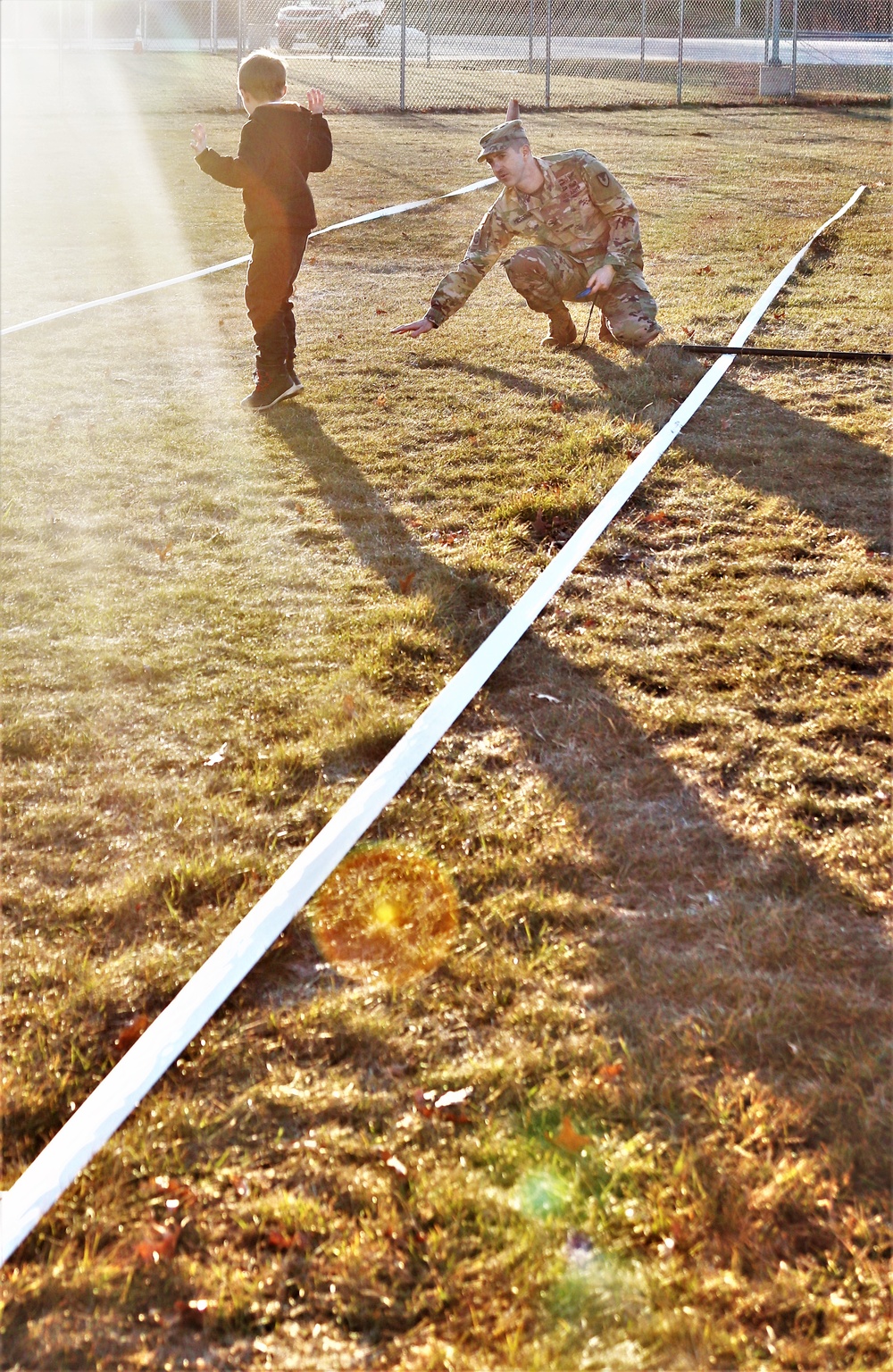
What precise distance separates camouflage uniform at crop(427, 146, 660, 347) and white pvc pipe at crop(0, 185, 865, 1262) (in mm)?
2885

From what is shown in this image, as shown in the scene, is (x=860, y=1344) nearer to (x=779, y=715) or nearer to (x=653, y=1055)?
(x=653, y=1055)

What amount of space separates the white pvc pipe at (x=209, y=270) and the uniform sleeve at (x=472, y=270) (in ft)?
10.3

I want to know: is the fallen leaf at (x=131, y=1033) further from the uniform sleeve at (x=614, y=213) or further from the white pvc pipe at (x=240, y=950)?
the uniform sleeve at (x=614, y=213)

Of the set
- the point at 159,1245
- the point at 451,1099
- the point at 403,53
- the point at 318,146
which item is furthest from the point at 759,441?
the point at 403,53

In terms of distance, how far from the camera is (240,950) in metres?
2.49

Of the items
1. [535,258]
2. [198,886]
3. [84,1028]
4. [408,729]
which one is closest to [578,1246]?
[84,1028]

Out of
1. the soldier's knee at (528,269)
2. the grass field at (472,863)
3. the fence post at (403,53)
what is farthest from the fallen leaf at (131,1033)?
the fence post at (403,53)

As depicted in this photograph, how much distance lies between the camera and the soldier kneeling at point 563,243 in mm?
6258

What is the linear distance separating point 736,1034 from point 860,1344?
60cm

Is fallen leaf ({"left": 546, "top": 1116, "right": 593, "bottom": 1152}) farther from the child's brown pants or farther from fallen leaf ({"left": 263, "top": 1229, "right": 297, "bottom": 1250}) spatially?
the child's brown pants

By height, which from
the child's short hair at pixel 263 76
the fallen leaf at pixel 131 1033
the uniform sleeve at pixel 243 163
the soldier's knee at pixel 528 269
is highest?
Result: the child's short hair at pixel 263 76

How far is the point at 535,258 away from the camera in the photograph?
6.59 metres

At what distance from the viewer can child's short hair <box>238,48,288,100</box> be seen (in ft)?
19.4

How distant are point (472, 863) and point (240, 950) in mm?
560
